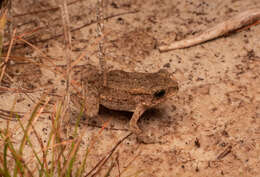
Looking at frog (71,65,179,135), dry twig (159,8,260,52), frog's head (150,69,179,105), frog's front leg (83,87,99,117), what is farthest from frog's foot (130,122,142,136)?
dry twig (159,8,260,52)

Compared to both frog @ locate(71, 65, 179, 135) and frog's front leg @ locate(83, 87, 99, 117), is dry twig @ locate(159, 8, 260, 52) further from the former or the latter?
frog's front leg @ locate(83, 87, 99, 117)

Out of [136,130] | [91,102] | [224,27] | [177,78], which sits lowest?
[136,130]

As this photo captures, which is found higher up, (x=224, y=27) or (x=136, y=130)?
(x=224, y=27)

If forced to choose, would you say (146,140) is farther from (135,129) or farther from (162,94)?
(162,94)

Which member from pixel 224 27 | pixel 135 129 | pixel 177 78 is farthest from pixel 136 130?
pixel 224 27

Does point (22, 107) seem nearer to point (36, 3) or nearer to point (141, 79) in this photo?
point (141, 79)

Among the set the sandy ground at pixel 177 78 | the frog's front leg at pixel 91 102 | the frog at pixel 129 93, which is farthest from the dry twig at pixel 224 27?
the frog's front leg at pixel 91 102

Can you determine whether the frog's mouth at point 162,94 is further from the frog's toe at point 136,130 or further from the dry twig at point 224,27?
the dry twig at point 224,27
